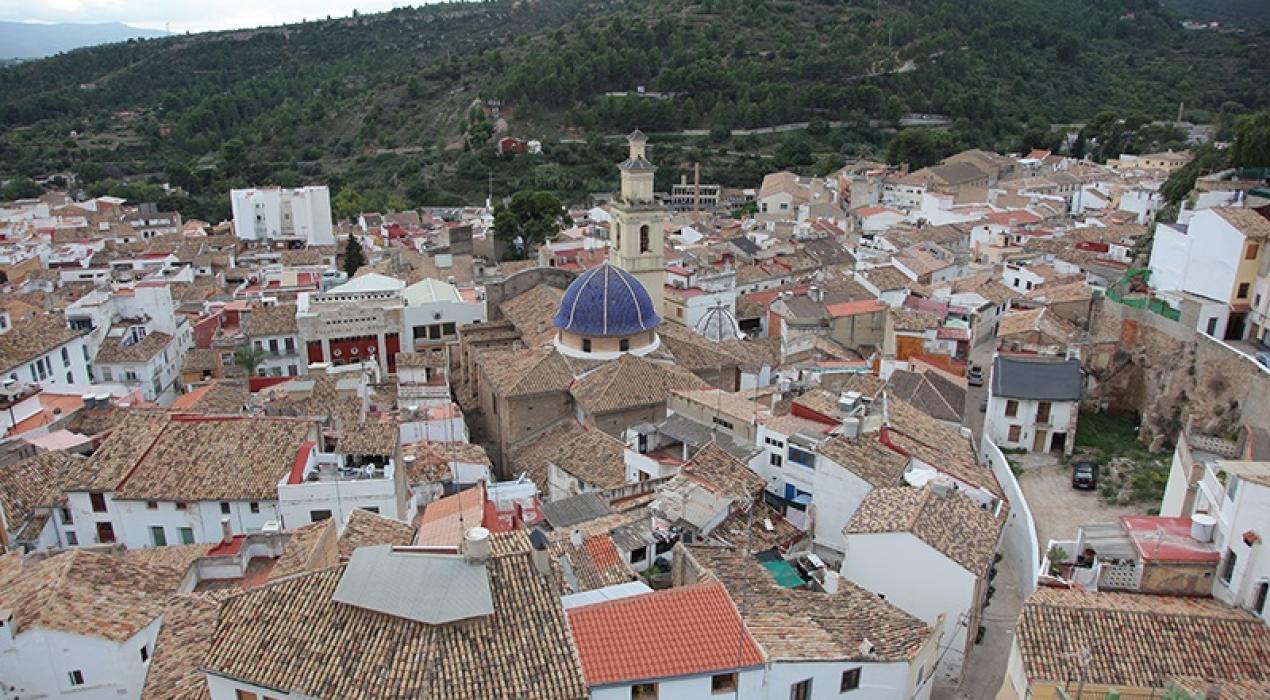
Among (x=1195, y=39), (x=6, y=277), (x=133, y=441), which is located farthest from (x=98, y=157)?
(x=1195, y=39)

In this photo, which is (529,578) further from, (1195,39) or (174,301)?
(1195,39)

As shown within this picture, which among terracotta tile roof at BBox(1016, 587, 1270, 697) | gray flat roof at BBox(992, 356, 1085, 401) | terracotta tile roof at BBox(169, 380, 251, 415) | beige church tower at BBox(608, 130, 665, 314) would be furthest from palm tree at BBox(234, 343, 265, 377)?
terracotta tile roof at BBox(1016, 587, 1270, 697)

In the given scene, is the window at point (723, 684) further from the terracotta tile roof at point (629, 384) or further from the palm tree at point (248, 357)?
the palm tree at point (248, 357)

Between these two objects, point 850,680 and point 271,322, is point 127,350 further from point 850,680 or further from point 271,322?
point 850,680

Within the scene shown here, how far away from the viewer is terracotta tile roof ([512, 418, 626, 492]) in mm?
23422

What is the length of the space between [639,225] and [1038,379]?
15.6 meters

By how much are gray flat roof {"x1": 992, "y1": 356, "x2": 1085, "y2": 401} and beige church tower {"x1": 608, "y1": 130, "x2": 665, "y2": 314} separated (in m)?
13.0

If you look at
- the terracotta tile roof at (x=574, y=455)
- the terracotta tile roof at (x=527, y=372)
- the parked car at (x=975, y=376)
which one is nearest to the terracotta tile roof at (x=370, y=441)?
the terracotta tile roof at (x=574, y=455)

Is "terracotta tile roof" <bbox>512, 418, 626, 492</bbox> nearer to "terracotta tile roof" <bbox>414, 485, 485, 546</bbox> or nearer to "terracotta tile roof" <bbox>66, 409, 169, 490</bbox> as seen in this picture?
"terracotta tile roof" <bbox>414, 485, 485, 546</bbox>

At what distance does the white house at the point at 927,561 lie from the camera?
15.6 meters

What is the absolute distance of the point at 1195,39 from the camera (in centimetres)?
11650

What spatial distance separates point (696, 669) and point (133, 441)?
16179mm

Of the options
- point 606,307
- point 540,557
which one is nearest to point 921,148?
point 606,307

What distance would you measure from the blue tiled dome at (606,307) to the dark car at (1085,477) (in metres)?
13.9
